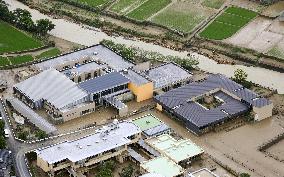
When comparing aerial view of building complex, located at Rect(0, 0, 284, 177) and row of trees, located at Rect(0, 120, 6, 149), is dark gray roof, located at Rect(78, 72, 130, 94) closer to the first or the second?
aerial view of building complex, located at Rect(0, 0, 284, 177)

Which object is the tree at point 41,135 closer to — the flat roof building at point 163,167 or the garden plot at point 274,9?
the flat roof building at point 163,167

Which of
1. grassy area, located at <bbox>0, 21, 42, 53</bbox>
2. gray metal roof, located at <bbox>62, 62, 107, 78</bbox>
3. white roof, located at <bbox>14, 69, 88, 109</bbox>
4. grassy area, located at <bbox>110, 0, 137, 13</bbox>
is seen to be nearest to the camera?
white roof, located at <bbox>14, 69, 88, 109</bbox>

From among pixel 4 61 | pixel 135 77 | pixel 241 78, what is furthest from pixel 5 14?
pixel 241 78

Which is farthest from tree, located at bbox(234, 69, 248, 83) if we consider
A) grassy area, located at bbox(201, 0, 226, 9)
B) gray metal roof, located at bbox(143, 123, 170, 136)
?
grassy area, located at bbox(201, 0, 226, 9)

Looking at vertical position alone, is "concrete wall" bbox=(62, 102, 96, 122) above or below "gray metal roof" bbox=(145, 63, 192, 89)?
below

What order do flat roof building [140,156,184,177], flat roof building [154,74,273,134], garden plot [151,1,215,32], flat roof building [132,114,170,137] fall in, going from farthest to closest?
garden plot [151,1,215,32], flat roof building [154,74,273,134], flat roof building [132,114,170,137], flat roof building [140,156,184,177]

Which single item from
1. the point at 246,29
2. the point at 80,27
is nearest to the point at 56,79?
the point at 80,27

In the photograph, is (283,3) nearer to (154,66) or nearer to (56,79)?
(154,66)
